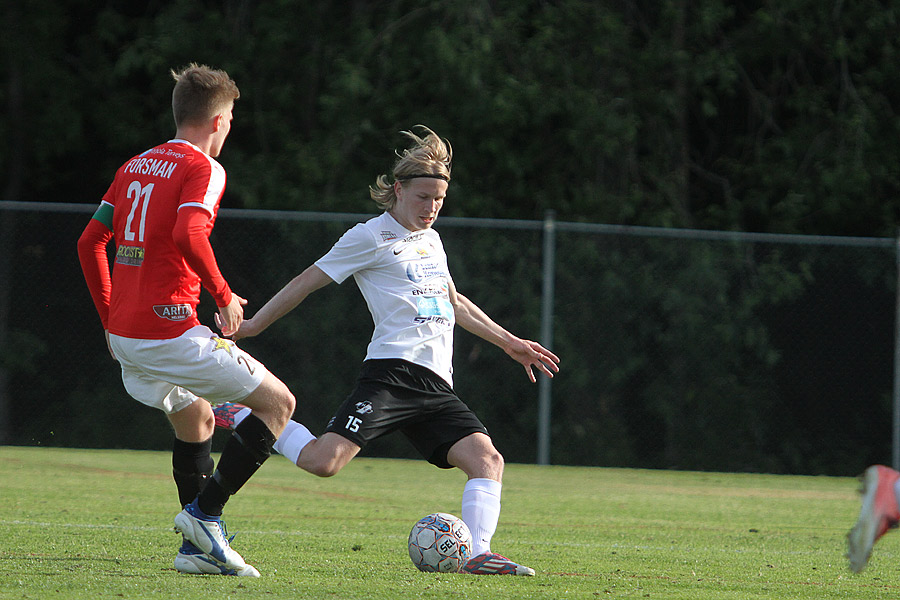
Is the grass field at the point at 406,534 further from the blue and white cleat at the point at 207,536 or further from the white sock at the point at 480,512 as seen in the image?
the white sock at the point at 480,512

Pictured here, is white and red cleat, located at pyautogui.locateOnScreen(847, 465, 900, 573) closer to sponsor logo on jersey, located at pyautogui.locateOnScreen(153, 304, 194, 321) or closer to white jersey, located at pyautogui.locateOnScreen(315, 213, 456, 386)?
white jersey, located at pyautogui.locateOnScreen(315, 213, 456, 386)

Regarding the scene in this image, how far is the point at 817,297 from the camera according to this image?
11273 mm

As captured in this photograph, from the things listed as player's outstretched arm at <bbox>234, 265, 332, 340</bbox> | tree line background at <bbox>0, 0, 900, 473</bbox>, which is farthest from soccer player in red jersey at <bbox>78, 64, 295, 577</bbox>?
tree line background at <bbox>0, 0, 900, 473</bbox>

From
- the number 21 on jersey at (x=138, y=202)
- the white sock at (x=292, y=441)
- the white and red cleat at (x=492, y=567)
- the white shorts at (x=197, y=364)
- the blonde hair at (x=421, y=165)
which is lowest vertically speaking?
the white and red cleat at (x=492, y=567)

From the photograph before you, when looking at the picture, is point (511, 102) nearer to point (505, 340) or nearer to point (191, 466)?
point (505, 340)

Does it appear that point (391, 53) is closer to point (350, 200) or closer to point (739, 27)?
point (350, 200)

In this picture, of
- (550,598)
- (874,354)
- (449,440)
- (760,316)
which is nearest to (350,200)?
(760,316)

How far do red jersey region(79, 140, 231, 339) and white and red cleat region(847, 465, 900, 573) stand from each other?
228 cm

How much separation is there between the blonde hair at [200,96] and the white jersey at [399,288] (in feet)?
2.44

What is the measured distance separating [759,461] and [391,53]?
→ 6.37 m

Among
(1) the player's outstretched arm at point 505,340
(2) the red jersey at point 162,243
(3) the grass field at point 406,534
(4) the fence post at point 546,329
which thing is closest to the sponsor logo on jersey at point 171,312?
(2) the red jersey at point 162,243

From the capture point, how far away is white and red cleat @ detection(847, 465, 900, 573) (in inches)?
142

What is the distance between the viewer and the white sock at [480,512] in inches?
185

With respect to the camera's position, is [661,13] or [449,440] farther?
[661,13]
